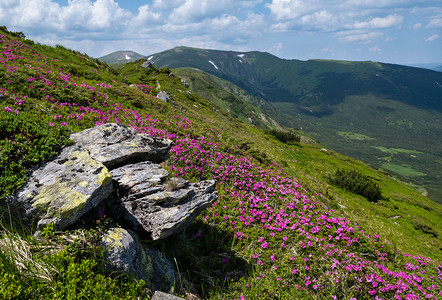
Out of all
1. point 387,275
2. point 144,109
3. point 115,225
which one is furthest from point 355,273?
point 144,109

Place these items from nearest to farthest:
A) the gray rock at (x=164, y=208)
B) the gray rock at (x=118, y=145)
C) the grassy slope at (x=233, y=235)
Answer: the gray rock at (x=164, y=208) → the grassy slope at (x=233, y=235) → the gray rock at (x=118, y=145)

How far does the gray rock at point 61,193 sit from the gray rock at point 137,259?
97 centimetres

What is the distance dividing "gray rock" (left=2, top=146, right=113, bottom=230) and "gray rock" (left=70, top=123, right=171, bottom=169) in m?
1.39

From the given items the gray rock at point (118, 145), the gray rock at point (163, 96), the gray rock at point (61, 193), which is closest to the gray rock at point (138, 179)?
the gray rock at point (118, 145)

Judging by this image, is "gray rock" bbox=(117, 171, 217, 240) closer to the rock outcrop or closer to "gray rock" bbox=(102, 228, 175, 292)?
the rock outcrop

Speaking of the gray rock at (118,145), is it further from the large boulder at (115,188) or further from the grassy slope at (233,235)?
the grassy slope at (233,235)

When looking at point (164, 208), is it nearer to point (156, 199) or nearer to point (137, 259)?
point (156, 199)

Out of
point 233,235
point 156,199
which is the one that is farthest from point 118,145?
point 233,235

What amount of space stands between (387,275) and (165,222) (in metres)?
9.61

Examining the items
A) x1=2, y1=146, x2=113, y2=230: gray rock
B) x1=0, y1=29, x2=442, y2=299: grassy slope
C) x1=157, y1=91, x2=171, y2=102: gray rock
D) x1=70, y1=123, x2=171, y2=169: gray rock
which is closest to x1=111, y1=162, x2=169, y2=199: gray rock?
x1=70, y1=123, x2=171, y2=169: gray rock

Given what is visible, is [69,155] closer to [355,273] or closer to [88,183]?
[88,183]

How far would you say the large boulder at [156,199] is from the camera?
6395 mm

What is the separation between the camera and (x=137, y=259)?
18.0 feet

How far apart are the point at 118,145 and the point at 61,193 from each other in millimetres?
3212
